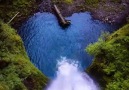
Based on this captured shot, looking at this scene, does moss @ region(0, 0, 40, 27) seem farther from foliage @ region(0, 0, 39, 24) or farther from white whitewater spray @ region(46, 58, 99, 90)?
white whitewater spray @ region(46, 58, 99, 90)

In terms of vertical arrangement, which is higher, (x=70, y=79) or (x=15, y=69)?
(x=15, y=69)

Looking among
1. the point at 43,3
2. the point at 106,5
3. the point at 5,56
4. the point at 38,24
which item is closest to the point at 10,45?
the point at 5,56

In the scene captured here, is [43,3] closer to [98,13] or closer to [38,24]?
[38,24]

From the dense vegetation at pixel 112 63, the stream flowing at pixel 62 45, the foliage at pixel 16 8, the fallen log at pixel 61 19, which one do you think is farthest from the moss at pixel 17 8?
the dense vegetation at pixel 112 63

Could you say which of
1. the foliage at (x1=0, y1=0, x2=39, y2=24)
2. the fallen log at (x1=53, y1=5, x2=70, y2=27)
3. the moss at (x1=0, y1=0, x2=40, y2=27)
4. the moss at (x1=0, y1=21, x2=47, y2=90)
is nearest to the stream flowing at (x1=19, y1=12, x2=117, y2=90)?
the fallen log at (x1=53, y1=5, x2=70, y2=27)

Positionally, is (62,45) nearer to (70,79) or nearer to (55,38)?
(55,38)

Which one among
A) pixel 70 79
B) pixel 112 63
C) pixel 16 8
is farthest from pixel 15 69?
pixel 16 8

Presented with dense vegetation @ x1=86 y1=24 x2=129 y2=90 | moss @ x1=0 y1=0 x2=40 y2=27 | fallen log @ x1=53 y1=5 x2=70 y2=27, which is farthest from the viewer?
moss @ x1=0 y1=0 x2=40 y2=27

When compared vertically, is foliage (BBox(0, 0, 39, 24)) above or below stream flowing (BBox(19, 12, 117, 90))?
above
